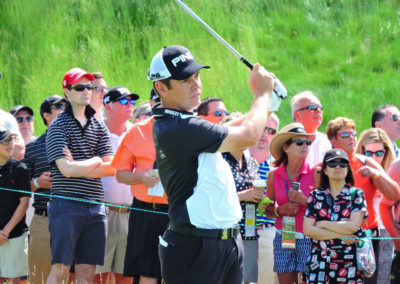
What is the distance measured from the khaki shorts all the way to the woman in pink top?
2.54 m

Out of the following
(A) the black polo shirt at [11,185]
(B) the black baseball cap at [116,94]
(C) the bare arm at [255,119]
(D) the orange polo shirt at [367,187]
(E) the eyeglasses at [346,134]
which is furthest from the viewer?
(B) the black baseball cap at [116,94]

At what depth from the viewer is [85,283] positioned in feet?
22.6

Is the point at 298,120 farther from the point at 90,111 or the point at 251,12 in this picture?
the point at 251,12

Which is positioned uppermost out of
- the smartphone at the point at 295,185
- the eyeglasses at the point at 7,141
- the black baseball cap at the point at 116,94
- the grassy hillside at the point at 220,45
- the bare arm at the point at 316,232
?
the grassy hillside at the point at 220,45

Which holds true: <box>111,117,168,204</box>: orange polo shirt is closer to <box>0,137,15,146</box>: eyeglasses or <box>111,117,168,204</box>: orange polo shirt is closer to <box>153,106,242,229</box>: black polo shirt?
<box>0,137,15,146</box>: eyeglasses

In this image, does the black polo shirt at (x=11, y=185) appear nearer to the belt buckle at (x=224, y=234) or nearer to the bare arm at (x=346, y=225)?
the bare arm at (x=346, y=225)

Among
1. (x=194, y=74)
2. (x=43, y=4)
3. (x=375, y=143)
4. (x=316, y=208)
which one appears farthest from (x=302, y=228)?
(x=43, y=4)

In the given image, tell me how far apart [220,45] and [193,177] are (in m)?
9.32

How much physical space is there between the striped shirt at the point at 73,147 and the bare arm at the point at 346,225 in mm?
2105

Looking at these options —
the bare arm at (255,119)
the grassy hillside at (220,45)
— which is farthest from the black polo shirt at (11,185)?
the grassy hillside at (220,45)

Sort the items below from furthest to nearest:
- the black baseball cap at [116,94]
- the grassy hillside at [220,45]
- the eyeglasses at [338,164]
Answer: the grassy hillside at [220,45] → the black baseball cap at [116,94] → the eyeglasses at [338,164]

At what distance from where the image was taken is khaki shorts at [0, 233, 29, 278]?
7637 millimetres

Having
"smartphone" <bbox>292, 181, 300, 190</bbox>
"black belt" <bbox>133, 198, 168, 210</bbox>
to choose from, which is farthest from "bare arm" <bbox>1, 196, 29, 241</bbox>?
"smartphone" <bbox>292, 181, 300, 190</bbox>

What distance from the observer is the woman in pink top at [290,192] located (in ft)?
23.2
